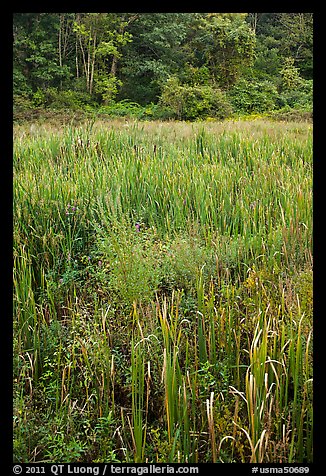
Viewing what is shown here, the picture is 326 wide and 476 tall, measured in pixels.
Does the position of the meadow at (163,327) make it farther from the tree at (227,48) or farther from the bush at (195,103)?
the tree at (227,48)

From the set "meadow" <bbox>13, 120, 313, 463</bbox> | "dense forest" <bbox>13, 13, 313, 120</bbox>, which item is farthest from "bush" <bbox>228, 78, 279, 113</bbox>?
"meadow" <bbox>13, 120, 313, 463</bbox>

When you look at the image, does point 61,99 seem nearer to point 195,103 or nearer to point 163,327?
point 195,103

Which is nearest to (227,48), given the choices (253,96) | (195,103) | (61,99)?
(253,96)

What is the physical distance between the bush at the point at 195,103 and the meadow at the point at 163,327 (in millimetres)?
10900

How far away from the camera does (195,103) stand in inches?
538

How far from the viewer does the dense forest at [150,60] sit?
15.5 m

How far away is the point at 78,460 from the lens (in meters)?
1.41

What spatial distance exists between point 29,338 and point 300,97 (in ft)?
50.6

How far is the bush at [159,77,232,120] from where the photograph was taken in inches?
536

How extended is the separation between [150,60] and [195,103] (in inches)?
183

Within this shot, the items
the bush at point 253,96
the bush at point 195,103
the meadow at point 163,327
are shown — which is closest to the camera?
the meadow at point 163,327

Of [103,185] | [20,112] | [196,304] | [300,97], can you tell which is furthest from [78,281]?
[300,97]

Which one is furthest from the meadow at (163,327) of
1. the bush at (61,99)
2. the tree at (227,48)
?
the tree at (227,48)

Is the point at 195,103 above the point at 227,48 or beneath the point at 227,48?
beneath
